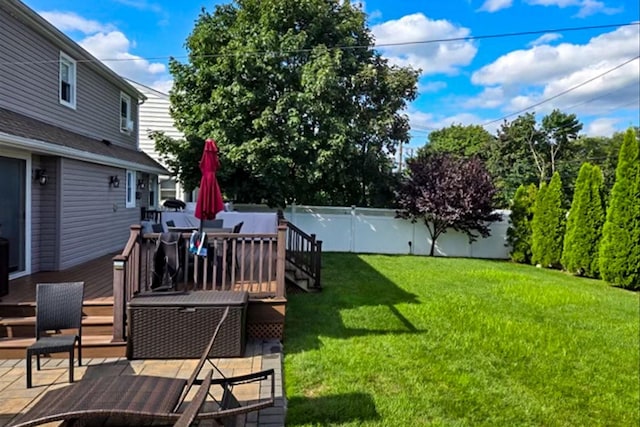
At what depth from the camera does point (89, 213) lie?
838cm

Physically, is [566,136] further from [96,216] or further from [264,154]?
[96,216]

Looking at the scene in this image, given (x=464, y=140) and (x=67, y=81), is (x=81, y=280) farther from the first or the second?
(x=464, y=140)

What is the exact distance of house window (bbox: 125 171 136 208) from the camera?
1071cm

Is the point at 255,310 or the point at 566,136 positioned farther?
the point at 566,136

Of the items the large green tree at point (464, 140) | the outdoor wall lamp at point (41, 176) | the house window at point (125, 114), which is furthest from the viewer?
the large green tree at point (464, 140)

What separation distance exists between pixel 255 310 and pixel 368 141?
31.4 ft

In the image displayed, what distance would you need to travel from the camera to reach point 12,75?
6.84 meters

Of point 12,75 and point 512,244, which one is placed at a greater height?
point 12,75

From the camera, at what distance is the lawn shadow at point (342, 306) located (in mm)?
5406

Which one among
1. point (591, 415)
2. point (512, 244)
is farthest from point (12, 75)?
point (512, 244)

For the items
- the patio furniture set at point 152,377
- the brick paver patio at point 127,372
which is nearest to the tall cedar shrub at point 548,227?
the brick paver patio at point 127,372

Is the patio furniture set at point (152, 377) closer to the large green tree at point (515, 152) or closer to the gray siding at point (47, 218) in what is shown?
the gray siding at point (47, 218)

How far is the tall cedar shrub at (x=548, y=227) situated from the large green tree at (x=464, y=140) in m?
20.0

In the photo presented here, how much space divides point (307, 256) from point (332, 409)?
4787 millimetres
